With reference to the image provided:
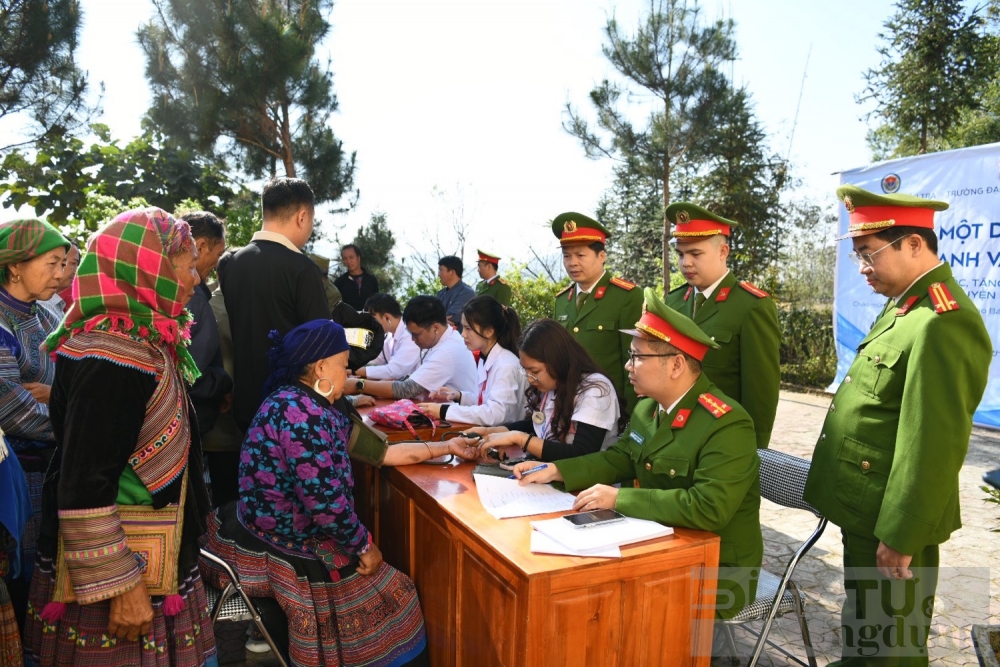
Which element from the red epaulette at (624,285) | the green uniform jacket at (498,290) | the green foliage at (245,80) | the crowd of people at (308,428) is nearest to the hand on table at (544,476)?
the crowd of people at (308,428)

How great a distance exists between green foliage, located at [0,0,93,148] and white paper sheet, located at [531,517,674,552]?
1011 cm

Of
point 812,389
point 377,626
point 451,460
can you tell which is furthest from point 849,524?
point 812,389

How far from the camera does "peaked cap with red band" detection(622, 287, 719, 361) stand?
2090 mm

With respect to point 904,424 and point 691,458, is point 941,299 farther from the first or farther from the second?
point 691,458

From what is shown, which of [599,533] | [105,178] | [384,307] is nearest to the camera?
[599,533]

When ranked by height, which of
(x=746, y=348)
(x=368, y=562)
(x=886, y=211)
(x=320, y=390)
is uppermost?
(x=886, y=211)

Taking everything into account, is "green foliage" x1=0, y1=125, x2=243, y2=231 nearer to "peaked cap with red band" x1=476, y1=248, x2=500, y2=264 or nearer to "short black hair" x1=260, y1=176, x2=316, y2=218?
"peaked cap with red band" x1=476, y1=248, x2=500, y2=264

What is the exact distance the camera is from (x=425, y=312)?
158 inches

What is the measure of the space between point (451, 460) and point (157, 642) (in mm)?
1248

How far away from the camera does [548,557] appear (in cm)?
172

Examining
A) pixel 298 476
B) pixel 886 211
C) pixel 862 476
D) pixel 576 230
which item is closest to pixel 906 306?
pixel 886 211

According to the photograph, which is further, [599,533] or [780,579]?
[780,579]

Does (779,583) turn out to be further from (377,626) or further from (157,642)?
(157,642)

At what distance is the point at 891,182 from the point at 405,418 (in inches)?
227
